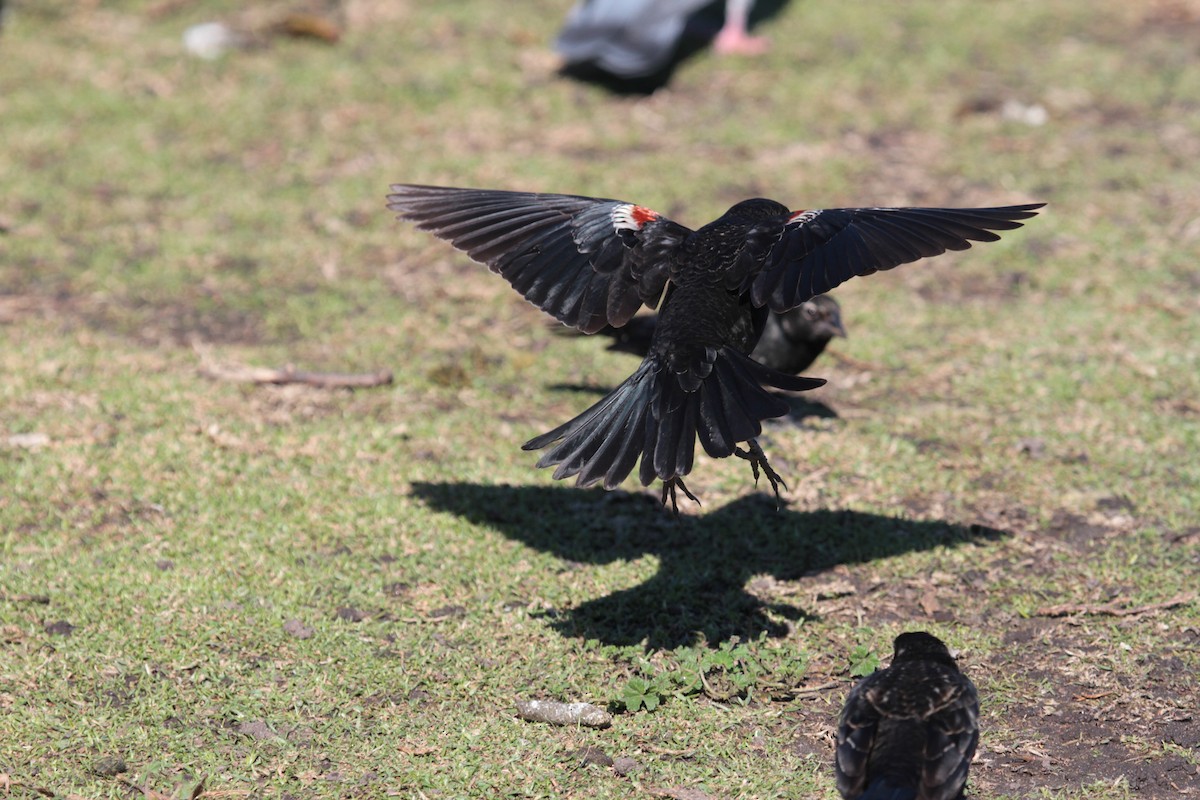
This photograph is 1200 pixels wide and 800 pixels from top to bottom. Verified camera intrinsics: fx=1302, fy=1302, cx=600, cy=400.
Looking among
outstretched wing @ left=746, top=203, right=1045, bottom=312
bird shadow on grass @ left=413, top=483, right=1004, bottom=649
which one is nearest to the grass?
bird shadow on grass @ left=413, top=483, right=1004, bottom=649

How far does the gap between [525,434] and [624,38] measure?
17.4 feet

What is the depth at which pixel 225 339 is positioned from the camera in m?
8.03

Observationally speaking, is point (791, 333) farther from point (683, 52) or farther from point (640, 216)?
point (683, 52)

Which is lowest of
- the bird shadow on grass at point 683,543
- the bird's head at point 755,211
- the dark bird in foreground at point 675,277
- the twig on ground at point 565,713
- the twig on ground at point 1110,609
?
the twig on ground at point 565,713

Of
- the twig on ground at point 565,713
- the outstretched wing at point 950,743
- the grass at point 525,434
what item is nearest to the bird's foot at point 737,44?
the grass at point 525,434

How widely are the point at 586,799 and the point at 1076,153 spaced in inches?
305

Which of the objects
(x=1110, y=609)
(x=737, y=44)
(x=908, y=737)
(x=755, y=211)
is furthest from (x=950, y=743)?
(x=737, y=44)

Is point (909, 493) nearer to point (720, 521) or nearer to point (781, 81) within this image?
point (720, 521)

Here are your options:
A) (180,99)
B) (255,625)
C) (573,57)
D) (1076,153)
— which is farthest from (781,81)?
(255,625)

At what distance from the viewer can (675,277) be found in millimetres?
5516

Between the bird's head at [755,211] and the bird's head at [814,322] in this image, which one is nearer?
the bird's head at [755,211]

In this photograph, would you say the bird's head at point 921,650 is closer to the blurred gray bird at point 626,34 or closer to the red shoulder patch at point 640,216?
the red shoulder patch at point 640,216

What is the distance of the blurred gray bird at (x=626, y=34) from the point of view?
36.2 ft

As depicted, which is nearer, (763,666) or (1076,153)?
(763,666)
